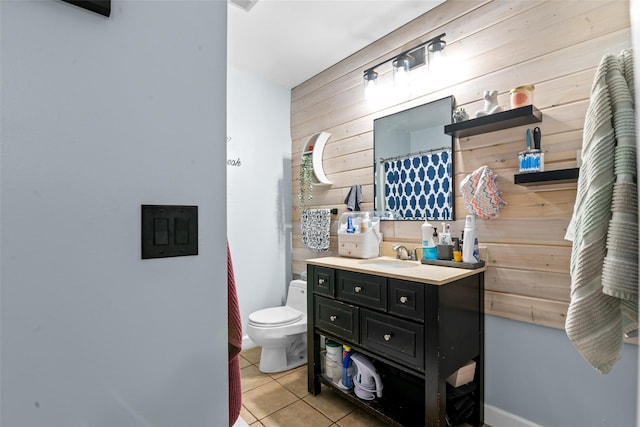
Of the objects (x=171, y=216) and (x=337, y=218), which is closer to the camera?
(x=171, y=216)

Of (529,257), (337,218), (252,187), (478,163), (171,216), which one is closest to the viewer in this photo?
(171,216)

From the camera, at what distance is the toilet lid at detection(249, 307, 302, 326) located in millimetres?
2330

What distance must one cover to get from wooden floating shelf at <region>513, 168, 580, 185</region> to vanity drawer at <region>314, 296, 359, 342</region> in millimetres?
1089

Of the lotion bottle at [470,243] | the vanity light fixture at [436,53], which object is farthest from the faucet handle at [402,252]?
the vanity light fixture at [436,53]

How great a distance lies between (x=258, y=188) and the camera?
116 inches

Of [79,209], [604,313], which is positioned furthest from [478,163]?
[79,209]

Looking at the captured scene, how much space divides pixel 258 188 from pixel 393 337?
1835 millimetres

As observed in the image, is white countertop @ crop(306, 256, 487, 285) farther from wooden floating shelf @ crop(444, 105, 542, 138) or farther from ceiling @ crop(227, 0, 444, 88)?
ceiling @ crop(227, 0, 444, 88)

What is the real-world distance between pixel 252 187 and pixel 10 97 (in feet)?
7.83

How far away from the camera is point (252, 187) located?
292cm

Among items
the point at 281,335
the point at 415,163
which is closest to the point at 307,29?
the point at 415,163

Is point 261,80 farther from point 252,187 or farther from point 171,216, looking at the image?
point 171,216

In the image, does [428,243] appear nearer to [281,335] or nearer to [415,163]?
[415,163]

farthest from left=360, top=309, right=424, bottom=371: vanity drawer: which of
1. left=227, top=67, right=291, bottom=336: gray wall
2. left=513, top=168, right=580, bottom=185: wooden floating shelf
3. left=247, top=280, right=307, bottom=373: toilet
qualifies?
left=227, top=67, right=291, bottom=336: gray wall
